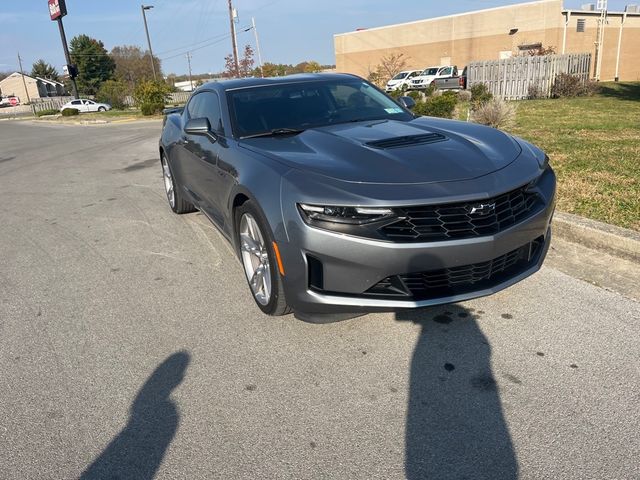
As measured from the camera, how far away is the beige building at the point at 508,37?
39.8 m

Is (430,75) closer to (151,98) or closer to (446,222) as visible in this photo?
(151,98)

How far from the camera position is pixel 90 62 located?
78.7m

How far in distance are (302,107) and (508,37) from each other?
46.7 metres

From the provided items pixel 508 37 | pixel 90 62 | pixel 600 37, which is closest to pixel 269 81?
pixel 600 37

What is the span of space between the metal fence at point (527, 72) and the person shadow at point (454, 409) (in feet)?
62.3

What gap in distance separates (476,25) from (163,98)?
3068cm

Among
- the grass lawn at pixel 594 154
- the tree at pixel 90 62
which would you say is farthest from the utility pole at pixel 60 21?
the tree at pixel 90 62

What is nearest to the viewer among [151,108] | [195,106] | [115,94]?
[195,106]

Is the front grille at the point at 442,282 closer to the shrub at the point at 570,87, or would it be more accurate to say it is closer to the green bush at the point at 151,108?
the shrub at the point at 570,87

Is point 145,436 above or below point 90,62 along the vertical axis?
below

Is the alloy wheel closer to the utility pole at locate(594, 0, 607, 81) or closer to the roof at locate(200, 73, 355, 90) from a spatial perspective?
the roof at locate(200, 73, 355, 90)

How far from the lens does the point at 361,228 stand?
2.79m

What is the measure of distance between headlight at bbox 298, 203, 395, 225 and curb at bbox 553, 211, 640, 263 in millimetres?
2487

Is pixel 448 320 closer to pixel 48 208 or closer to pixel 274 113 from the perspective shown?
pixel 274 113
